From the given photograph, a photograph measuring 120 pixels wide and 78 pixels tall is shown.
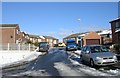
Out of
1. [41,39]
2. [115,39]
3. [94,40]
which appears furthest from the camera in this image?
[41,39]

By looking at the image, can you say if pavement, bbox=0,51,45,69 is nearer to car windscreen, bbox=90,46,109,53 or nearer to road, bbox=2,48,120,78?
road, bbox=2,48,120,78

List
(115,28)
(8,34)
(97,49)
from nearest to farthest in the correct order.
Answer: (97,49) → (115,28) → (8,34)

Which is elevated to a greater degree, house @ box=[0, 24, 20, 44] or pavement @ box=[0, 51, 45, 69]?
house @ box=[0, 24, 20, 44]

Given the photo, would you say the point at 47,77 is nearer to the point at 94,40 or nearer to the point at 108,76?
the point at 108,76

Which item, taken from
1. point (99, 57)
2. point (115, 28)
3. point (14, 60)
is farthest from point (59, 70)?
point (115, 28)

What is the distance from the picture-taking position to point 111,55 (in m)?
20.1

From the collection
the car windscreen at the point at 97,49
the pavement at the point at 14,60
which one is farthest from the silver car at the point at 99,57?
the pavement at the point at 14,60

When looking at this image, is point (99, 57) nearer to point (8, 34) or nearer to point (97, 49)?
point (97, 49)

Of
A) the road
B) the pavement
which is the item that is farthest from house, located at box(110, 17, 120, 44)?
the road

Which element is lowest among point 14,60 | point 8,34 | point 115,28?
point 14,60

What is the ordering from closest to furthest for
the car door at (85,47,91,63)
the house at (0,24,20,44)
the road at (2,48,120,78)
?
1. the road at (2,48,120,78)
2. the car door at (85,47,91,63)
3. the house at (0,24,20,44)

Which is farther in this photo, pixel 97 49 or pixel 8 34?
pixel 8 34

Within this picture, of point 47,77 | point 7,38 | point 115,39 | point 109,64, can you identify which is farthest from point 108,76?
point 7,38

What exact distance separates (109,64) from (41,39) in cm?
14691
